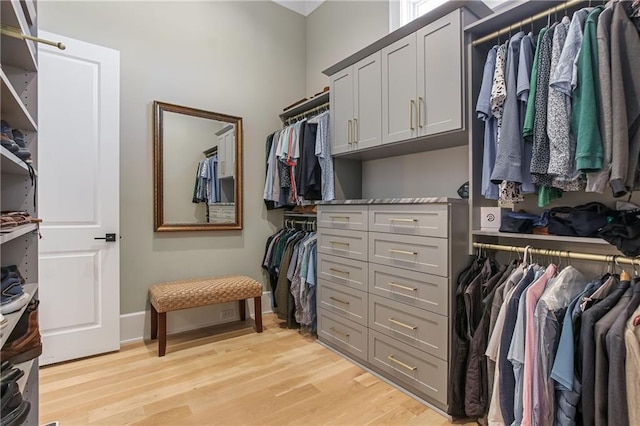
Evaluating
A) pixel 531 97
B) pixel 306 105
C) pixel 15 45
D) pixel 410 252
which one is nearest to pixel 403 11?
pixel 306 105

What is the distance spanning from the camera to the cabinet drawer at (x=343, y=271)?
232 centimetres

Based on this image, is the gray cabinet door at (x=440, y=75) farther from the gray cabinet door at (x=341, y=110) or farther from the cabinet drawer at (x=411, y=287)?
the cabinet drawer at (x=411, y=287)

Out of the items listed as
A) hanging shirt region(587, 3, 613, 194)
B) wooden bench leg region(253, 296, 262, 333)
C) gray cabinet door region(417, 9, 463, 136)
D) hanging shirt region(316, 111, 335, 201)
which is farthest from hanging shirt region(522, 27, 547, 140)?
wooden bench leg region(253, 296, 262, 333)

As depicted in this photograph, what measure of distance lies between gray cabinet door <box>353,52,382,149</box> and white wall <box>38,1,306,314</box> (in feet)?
4.35

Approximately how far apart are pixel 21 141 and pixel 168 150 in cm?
162

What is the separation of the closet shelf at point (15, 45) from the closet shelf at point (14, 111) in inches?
3.4

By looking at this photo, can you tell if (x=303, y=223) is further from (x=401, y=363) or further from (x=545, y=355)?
(x=545, y=355)

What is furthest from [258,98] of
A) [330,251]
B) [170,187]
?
[330,251]

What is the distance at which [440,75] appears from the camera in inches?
75.7

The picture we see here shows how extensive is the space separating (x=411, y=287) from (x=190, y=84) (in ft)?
8.63

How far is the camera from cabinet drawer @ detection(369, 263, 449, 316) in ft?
5.95

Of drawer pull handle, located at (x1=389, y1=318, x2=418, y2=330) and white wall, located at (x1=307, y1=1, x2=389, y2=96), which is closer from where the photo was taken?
drawer pull handle, located at (x1=389, y1=318, x2=418, y2=330)

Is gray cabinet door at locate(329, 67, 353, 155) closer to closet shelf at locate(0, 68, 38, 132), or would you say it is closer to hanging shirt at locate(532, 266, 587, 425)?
hanging shirt at locate(532, 266, 587, 425)

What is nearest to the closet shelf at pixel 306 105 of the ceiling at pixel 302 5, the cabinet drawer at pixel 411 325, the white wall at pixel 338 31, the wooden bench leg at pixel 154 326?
the white wall at pixel 338 31
